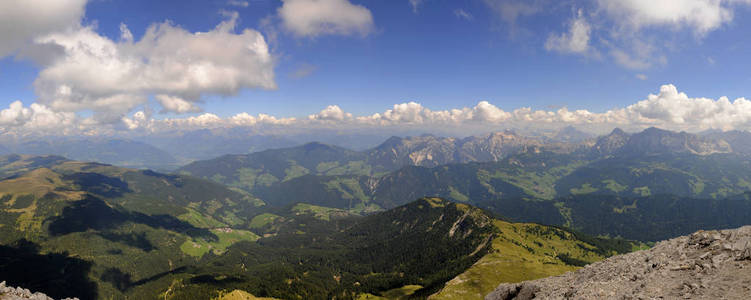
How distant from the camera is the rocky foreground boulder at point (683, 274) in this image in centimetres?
2208

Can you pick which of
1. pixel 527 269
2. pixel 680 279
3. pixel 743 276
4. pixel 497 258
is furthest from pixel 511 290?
pixel 497 258

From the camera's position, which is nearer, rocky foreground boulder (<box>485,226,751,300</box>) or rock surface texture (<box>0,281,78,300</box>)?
rocky foreground boulder (<box>485,226,751,300</box>)

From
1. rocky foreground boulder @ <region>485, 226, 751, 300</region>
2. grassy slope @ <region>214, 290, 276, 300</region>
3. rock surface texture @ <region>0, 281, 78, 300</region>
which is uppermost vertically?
rocky foreground boulder @ <region>485, 226, 751, 300</region>

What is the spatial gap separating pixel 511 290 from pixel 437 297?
110141 millimetres

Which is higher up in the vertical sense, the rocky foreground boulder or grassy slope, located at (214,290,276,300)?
the rocky foreground boulder

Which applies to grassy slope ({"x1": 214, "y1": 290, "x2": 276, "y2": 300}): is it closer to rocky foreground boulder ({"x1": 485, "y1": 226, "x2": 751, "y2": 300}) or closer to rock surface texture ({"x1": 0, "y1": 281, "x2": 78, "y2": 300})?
rock surface texture ({"x1": 0, "y1": 281, "x2": 78, "y2": 300})

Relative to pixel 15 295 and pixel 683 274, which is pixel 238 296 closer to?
pixel 15 295

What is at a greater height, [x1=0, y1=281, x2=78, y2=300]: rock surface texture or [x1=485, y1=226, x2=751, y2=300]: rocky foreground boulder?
[x1=485, y1=226, x2=751, y2=300]: rocky foreground boulder

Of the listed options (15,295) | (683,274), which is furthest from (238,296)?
(683,274)

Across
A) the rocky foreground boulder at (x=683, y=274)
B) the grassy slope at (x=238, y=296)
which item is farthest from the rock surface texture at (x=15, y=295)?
the grassy slope at (x=238, y=296)

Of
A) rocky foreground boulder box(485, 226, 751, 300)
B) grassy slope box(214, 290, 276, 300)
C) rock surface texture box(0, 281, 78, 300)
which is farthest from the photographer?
grassy slope box(214, 290, 276, 300)

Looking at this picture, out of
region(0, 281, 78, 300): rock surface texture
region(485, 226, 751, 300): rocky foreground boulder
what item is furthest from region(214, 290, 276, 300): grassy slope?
region(485, 226, 751, 300): rocky foreground boulder

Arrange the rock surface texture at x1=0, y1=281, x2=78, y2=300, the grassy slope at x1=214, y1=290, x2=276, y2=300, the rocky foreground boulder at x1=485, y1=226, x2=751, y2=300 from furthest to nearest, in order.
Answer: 1. the grassy slope at x1=214, y1=290, x2=276, y2=300
2. the rock surface texture at x1=0, y1=281, x2=78, y2=300
3. the rocky foreground boulder at x1=485, y1=226, x2=751, y2=300

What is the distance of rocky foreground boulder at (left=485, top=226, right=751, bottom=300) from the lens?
869 inches
